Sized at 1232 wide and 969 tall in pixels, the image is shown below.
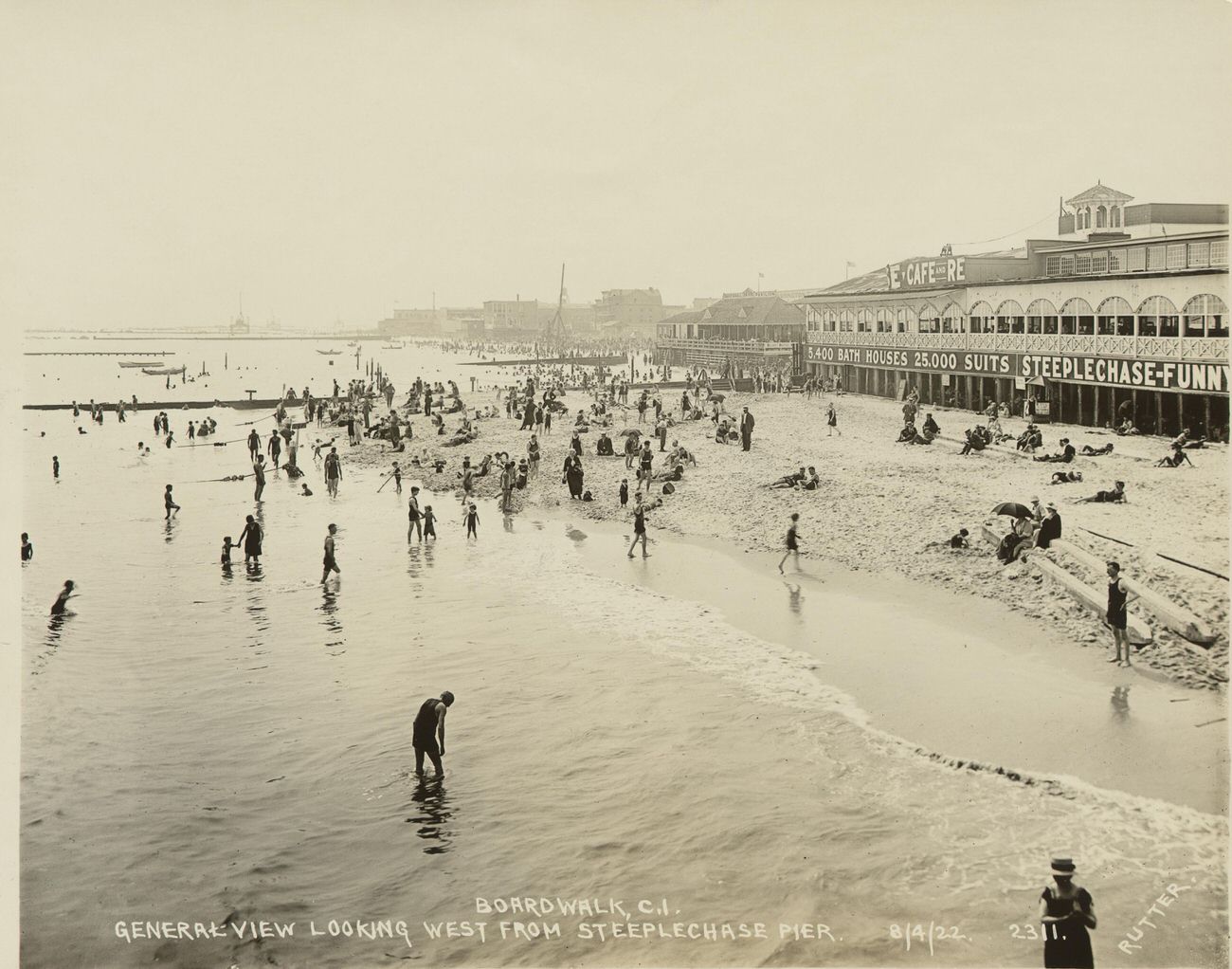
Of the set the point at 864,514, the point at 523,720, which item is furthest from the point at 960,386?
the point at 523,720

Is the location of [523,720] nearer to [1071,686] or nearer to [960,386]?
[1071,686]

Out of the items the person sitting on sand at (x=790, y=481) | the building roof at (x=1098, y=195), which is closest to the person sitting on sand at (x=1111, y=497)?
the building roof at (x=1098, y=195)

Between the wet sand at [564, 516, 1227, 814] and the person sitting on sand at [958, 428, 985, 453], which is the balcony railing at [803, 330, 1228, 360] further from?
the wet sand at [564, 516, 1227, 814]

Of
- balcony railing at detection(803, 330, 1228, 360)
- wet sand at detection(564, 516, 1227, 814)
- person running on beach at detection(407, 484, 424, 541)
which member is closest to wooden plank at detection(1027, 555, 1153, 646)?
wet sand at detection(564, 516, 1227, 814)

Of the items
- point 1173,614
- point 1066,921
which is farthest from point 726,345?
point 1066,921

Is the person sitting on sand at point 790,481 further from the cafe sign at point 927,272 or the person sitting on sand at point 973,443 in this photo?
the cafe sign at point 927,272

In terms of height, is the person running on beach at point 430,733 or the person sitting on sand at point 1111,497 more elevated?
the person sitting on sand at point 1111,497
